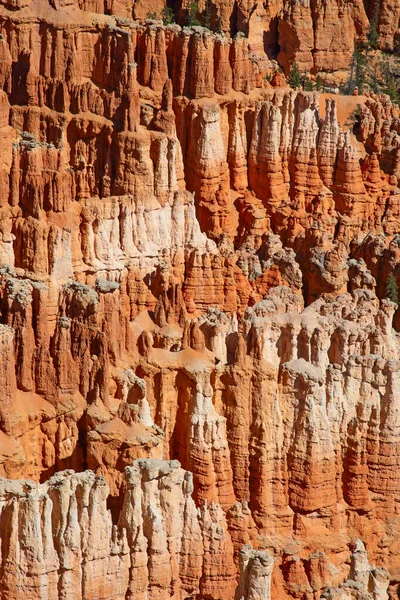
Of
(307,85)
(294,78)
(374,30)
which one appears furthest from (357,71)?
(294,78)

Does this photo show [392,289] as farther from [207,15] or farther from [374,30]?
[374,30]

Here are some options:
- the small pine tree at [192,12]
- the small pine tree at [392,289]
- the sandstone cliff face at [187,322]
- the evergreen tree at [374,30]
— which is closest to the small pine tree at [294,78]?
the sandstone cliff face at [187,322]

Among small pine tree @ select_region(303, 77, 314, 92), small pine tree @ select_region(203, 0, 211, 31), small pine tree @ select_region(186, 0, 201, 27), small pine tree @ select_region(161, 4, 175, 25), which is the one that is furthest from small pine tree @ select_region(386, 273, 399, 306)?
small pine tree @ select_region(203, 0, 211, 31)

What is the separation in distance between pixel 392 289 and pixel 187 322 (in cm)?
1489

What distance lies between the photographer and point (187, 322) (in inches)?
2408

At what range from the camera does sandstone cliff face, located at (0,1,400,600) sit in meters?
51.9

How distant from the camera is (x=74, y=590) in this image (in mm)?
50000

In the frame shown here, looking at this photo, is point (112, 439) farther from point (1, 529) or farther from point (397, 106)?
point (397, 106)

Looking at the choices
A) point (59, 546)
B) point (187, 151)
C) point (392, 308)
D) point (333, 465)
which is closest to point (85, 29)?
point (187, 151)

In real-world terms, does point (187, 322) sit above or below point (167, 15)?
below

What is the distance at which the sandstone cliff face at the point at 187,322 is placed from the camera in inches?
2044

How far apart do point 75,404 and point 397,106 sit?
111ft

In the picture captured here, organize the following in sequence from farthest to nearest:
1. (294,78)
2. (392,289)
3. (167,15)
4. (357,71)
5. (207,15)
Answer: (207,15), (357,71), (167,15), (294,78), (392,289)

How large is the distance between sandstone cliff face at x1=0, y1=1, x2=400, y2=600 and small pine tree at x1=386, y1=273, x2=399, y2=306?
57 centimetres
